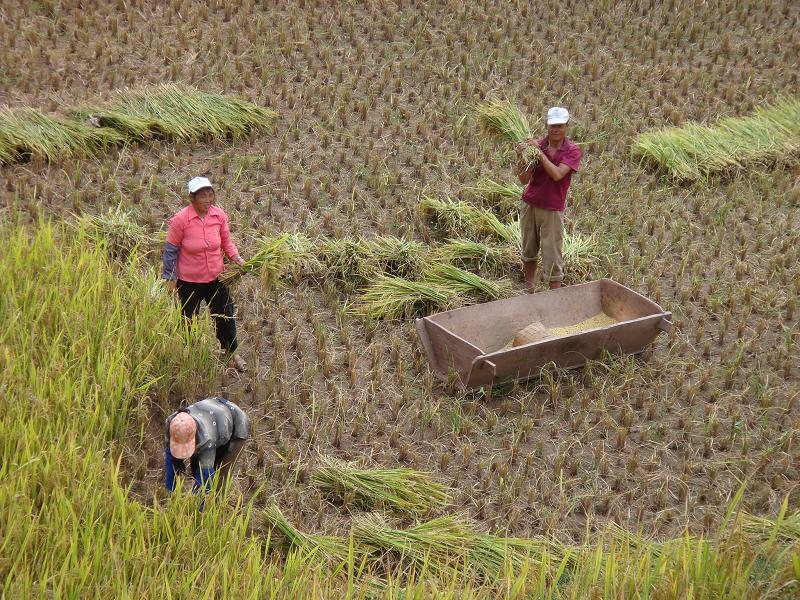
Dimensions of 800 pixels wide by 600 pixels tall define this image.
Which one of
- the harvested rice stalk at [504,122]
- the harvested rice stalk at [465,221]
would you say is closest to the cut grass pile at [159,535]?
the harvested rice stalk at [465,221]

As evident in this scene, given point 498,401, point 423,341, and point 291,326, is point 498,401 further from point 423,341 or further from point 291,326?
point 291,326

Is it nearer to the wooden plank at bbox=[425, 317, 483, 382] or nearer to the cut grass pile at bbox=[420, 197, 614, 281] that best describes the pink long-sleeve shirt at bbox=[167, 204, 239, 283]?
the wooden plank at bbox=[425, 317, 483, 382]

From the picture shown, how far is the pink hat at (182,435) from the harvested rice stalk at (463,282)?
2.61 m

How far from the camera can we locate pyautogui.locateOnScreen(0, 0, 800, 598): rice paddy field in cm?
368

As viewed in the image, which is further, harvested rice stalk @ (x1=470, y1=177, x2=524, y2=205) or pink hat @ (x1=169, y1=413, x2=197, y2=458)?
harvested rice stalk @ (x1=470, y1=177, x2=524, y2=205)

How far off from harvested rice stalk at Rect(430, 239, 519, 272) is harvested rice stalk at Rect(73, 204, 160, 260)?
1.76 meters

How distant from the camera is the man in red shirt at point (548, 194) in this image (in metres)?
5.69

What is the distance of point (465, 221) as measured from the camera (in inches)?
265

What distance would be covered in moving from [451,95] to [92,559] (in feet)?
19.4

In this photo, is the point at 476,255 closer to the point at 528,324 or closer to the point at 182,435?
the point at 528,324

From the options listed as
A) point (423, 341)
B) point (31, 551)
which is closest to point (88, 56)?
point (423, 341)

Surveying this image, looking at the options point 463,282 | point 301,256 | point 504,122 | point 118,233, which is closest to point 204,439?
point 301,256

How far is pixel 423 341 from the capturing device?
543cm

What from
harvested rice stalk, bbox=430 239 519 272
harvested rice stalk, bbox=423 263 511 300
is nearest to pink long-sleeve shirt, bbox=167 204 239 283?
harvested rice stalk, bbox=423 263 511 300
